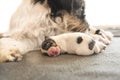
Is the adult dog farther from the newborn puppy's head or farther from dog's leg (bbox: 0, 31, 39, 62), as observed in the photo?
the newborn puppy's head

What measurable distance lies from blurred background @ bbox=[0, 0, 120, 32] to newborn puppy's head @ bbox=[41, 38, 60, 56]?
3.03ft

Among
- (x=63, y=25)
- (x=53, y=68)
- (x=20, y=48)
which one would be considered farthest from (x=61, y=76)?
(x=63, y=25)

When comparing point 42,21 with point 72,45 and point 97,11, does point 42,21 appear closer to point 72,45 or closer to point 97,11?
Answer: point 72,45

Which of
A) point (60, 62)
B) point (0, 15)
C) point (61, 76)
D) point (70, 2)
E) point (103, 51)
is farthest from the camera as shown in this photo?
point (0, 15)

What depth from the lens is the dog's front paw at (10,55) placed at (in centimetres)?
108

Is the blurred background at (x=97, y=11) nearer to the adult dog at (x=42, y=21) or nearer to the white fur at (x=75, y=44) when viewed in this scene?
the adult dog at (x=42, y=21)

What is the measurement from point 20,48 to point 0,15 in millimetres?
913

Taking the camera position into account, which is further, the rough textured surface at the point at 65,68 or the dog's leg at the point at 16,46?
the dog's leg at the point at 16,46

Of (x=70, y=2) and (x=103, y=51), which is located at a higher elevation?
(x=70, y=2)

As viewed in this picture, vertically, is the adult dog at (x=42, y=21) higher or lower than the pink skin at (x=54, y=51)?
higher

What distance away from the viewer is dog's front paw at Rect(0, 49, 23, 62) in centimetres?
108

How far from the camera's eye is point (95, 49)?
1131mm

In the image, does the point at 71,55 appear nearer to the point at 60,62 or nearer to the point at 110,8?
the point at 60,62

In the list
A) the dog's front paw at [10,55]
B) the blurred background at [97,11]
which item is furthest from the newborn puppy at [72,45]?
the blurred background at [97,11]
